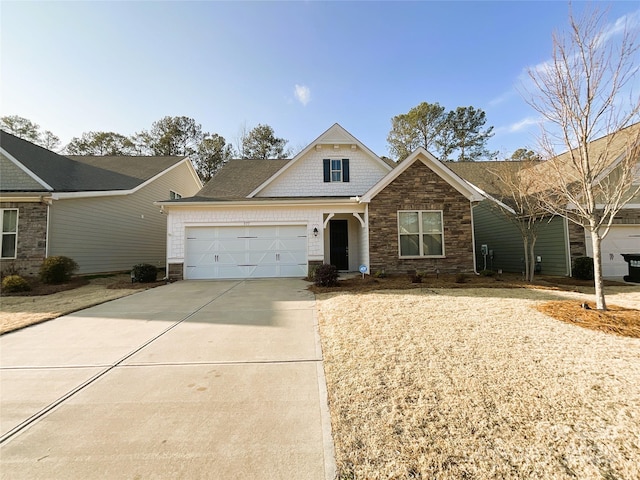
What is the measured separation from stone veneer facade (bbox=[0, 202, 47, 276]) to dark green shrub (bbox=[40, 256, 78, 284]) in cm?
84

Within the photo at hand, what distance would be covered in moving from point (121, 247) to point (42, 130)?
82.2ft

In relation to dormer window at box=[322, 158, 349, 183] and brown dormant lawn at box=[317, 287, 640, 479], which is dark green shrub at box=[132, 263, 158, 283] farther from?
brown dormant lawn at box=[317, 287, 640, 479]

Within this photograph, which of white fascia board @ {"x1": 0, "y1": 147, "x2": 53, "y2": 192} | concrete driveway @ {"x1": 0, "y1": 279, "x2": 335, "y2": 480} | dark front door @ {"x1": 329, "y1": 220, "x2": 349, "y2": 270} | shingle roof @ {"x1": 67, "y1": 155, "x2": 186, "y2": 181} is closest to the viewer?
concrete driveway @ {"x1": 0, "y1": 279, "x2": 335, "y2": 480}

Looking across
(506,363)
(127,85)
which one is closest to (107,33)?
(127,85)

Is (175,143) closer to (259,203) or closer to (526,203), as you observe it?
(259,203)

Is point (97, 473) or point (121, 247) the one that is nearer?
point (97, 473)

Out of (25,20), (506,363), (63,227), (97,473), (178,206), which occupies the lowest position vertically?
(97,473)

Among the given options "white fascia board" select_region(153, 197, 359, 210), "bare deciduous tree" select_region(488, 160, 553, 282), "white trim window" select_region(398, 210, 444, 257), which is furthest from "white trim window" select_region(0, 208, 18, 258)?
"bare deciduous tree" select_region(488, 160, 553, 282)

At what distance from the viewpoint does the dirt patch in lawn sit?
20.1 feet

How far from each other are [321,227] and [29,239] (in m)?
11.2

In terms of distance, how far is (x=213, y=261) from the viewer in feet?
39.0

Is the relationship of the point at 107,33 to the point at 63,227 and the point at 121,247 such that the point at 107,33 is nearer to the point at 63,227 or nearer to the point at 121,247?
the point at 63,227

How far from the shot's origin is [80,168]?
14.8 meters

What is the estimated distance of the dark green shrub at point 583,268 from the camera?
33.8 feet
